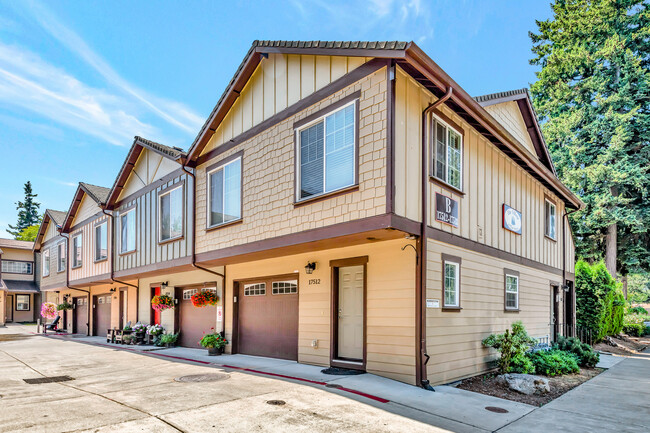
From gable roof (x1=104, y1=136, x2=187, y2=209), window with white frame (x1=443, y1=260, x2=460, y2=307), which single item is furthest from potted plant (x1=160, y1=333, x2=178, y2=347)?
window with white frame (x1=443, y1=260, x2=460, y2=307)

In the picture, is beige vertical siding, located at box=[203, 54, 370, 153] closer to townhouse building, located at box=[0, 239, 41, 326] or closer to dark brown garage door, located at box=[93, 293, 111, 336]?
dark brown garage door, located at box=[93, 293, 111, 336]

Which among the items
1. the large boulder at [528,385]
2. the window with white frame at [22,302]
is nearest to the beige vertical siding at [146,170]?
the large boulder at [528,385]

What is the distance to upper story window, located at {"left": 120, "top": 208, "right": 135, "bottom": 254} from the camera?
1728 cm

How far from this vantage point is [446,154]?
9453 mm

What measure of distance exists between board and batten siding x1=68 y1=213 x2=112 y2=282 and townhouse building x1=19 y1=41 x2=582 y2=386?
399 centimetres

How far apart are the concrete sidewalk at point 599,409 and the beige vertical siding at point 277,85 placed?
6787 mm

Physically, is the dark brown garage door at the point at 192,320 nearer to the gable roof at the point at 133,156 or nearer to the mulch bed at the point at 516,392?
the gable roof at the point at 133,156

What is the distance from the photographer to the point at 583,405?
7.64m

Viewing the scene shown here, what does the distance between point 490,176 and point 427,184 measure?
3553 mm

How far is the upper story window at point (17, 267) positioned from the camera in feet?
116

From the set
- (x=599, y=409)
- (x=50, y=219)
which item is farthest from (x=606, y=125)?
(x=50, y=219)

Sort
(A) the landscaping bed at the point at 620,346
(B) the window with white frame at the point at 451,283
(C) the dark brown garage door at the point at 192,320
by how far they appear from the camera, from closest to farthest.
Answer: (B) the window with white frame at the point at 451,283 → (C) the dark brown garage door at the point at 192,320 → (A) the landscaping bed at the point at 620,346

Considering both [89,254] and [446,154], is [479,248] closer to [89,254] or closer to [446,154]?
[446,154]

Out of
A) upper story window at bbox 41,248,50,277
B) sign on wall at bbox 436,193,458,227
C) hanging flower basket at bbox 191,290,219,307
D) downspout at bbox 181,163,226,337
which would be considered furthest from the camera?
upper story window at bbox 41,248,50,277
